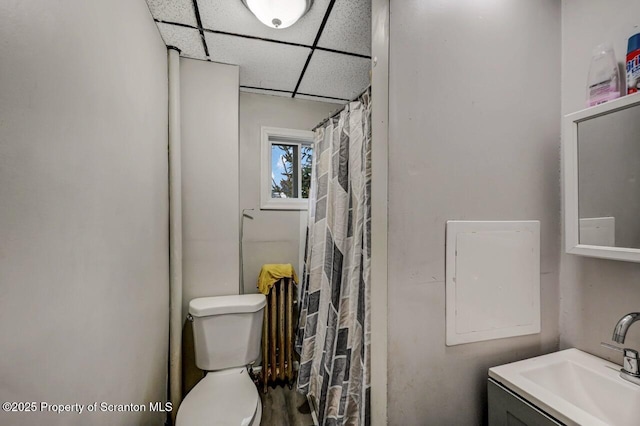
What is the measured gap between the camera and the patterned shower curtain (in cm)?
120

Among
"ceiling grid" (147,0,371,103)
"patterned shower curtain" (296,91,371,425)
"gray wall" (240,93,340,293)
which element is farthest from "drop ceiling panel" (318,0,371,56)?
"gray wall" (240,93,340,293)

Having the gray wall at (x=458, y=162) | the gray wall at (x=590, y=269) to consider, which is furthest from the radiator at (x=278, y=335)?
the gray wall at (x=590, y=269)

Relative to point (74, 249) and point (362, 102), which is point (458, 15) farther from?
point (74, 249)

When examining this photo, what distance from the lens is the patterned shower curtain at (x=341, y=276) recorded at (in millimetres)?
1203

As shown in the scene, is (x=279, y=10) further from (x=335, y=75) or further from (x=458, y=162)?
(x=458, y=162)

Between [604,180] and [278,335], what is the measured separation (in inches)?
78.4

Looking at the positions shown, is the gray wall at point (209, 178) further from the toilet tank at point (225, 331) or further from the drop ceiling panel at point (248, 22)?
the drop ceiling panel at point (248, 22)

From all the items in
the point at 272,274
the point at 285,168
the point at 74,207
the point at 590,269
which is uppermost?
the point at 285,168

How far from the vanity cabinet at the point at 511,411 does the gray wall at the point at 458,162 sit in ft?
0.28

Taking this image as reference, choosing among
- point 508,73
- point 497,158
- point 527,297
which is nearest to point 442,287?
point 527,297

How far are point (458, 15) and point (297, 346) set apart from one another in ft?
6.90

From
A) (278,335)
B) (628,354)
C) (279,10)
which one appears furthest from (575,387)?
(279,10)

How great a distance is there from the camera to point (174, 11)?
4.21 ft

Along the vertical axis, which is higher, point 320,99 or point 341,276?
point 320,99
